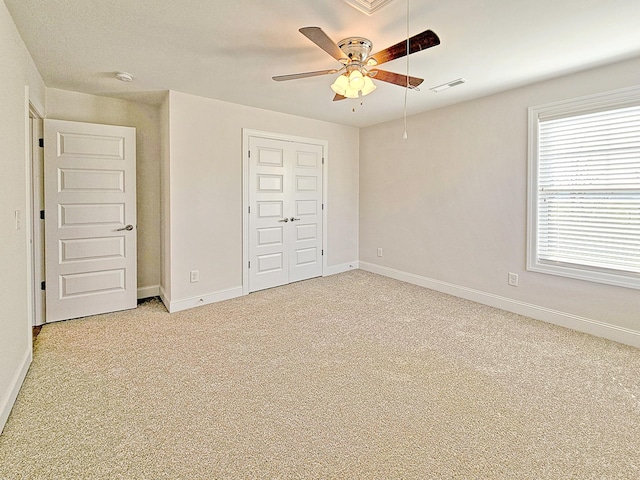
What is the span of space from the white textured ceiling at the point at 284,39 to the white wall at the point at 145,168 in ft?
0.99

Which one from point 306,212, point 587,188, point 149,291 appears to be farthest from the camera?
point 306,212

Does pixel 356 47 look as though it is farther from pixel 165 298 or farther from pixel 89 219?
pixel 165 298

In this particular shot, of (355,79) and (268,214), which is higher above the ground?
(355,79)

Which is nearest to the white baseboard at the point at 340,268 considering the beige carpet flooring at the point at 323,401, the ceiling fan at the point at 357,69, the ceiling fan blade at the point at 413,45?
the beige carpet flooring at the point at 323,401

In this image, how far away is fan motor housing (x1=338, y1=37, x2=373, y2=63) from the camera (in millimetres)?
2334

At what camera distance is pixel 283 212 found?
475 cm

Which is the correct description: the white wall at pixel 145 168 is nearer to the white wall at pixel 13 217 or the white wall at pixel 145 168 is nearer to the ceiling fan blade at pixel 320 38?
the white wall at pixel 13 217

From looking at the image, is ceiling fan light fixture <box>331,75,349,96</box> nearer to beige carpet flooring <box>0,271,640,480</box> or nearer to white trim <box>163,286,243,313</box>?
beige carpet flooring <box>0,271,640,480</box>

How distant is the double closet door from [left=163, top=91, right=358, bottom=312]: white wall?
0.22m

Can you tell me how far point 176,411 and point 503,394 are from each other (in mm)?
2133

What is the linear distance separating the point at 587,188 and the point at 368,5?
8.93 feet

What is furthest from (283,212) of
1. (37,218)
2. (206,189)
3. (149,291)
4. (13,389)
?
(13,389)

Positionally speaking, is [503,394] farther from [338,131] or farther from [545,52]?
[338,131]

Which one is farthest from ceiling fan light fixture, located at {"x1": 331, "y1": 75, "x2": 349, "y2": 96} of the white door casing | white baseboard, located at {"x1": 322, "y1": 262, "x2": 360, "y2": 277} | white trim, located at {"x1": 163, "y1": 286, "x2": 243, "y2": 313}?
white baseboard, located at {"x1": 322, "y1": 262, "x2": 360, "y2": 277}
